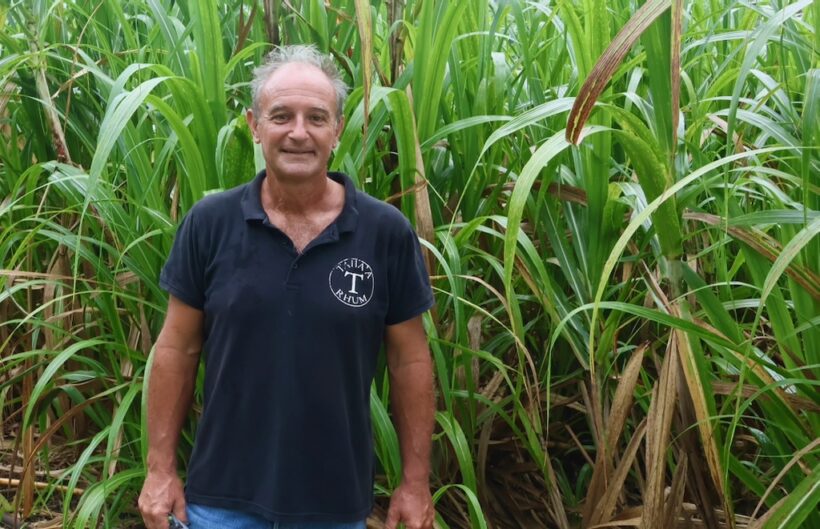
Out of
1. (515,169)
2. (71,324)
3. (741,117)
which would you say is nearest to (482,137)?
(515,169)

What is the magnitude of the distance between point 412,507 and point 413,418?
14cm

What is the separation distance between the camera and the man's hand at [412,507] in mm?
1724

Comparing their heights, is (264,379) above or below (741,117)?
below

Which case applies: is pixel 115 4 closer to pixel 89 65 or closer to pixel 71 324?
pixel 89 65

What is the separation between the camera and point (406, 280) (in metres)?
1.71

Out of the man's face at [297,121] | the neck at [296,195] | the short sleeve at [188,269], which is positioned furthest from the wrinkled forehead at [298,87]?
the short sleeve at [188,269]

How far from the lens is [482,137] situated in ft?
7.05

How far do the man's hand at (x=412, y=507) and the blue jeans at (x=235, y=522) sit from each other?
A: 7cm

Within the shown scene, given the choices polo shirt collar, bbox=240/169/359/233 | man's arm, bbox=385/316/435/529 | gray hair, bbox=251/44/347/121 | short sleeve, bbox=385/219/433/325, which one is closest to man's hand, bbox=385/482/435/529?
man's arm, bbox=385/316/435/529

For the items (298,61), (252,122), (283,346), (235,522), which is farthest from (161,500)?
(298,61)

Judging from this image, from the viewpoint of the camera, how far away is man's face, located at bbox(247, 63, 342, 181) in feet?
5.31

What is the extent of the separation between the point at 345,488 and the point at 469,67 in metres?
1.01

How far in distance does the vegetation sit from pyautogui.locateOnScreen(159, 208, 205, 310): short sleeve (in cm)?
16

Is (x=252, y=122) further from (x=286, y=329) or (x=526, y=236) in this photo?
(x=526, y=236)
